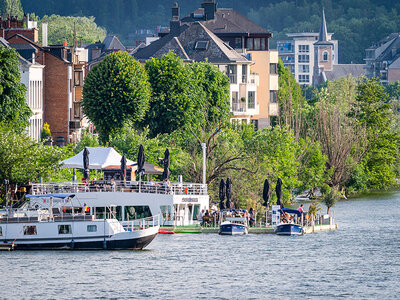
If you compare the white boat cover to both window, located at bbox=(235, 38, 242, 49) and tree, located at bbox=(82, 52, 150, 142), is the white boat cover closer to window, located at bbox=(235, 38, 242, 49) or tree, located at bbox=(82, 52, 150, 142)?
tree, located at bbox=(82, 52, 150, 142)

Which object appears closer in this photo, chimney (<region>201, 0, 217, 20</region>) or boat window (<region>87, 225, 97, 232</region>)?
boat window (<region>87, 225, 97, 232</region>)

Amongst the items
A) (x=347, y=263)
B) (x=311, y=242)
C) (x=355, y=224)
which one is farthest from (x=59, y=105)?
(x=347, y=263)

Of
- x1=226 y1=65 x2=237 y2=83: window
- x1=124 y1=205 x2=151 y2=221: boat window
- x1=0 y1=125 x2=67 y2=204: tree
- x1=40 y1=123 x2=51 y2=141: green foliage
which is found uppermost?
x1=226 y1=65 x2=237 y2=83: window

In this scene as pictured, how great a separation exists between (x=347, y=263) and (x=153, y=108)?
49.0 meters

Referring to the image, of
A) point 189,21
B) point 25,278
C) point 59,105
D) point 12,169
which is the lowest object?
point 25,278

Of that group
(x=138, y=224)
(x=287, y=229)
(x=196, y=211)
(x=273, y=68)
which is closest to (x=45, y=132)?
(x=196, y=211)

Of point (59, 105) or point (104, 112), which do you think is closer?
point (104, 112)

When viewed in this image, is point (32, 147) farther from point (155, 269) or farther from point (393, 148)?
point (393, 148)

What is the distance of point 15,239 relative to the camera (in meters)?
82.3

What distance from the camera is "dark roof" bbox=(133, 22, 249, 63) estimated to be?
15888 cm

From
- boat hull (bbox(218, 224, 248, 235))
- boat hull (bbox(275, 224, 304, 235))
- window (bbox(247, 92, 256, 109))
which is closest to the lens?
boat hull (bbox(218, 224, 248, 235))

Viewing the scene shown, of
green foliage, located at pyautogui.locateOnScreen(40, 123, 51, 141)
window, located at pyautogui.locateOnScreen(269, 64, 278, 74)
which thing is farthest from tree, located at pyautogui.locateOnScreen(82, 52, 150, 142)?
window, located at pyautogui.locateOnScreen(269, 64, 278, 74)

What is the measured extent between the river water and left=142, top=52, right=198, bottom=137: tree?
34.3 metres

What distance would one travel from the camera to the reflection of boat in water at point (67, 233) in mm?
81688
